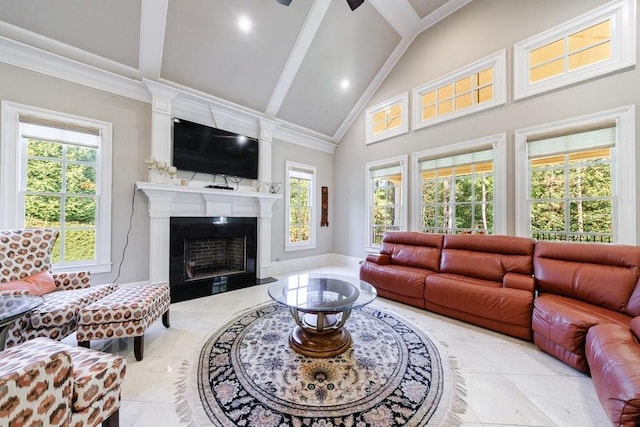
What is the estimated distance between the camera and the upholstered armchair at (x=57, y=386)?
85 cm

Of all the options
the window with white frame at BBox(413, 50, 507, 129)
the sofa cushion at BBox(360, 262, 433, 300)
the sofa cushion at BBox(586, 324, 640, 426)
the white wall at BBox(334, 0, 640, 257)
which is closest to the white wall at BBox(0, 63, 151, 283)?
the sofa cushion at BBox(360, 262, 433, 300)

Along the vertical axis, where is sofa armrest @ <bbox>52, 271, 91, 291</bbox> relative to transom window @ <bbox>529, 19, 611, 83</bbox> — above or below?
below

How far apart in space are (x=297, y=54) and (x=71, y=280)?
4126 millimetres

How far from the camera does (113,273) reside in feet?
10.4

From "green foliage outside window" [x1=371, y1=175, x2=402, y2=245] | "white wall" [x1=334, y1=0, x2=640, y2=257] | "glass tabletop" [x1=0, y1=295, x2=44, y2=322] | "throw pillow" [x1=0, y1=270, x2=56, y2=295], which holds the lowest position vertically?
"throw pillow" [x1=0, y1=270, x2=56, y2=295]

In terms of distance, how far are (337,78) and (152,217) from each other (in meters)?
3.96

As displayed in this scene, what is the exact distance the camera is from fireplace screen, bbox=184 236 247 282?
12.3 ft

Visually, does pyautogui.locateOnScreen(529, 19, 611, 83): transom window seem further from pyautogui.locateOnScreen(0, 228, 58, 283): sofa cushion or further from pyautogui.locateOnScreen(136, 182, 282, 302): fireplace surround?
pyautogui.locateOnScreen(0, 228, 58, 283): sofa cushion

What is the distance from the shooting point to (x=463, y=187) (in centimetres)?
389

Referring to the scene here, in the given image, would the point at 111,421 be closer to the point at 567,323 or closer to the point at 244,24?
the point at 567,323

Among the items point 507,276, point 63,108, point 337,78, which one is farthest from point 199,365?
point 337,78

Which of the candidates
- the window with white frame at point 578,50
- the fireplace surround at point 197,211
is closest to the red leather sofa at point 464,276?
the fireplace surround at point 197,211

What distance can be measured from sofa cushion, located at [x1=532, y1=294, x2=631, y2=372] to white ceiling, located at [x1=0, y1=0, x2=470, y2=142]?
4.48 metres

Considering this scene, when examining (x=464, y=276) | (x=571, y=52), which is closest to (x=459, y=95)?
(x=571, y=52)
